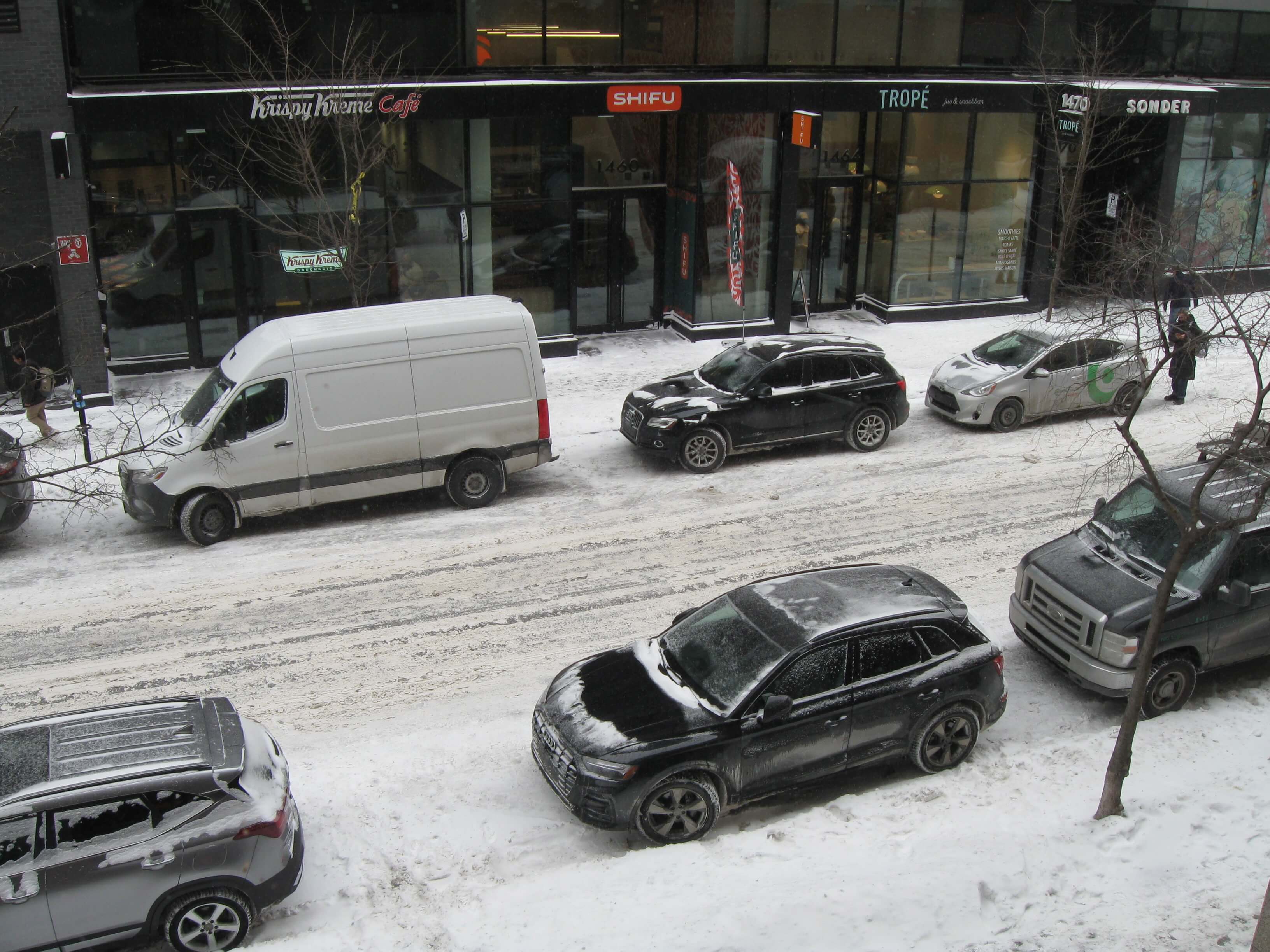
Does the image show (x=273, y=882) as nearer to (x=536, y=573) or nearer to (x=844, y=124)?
(x=536, y=573)

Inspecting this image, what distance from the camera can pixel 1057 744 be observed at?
10289mm

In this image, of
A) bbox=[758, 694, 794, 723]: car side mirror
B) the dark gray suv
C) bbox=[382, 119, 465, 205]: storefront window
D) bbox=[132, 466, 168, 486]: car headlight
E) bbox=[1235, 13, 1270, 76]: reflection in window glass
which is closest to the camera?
the dark gray suv

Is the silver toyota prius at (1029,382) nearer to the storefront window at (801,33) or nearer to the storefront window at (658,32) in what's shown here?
the storefront window at (801,33)

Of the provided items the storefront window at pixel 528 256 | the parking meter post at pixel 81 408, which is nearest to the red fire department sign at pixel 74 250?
the parking meter post at pixel 81 408

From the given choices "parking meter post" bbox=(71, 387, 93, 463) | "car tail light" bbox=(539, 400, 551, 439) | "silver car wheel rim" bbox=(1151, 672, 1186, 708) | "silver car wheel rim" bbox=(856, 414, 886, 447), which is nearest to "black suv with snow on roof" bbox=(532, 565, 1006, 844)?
"silver car wheel rim" bbox=(1151, 672, 1186, 708)

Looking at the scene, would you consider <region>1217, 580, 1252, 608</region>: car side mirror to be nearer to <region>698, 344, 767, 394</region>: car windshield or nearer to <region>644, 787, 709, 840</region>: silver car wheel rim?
<region>644, 787, 709, 840</region>: silver car wheel rim

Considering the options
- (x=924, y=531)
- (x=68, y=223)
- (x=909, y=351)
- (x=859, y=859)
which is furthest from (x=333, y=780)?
(x=909, y=351)

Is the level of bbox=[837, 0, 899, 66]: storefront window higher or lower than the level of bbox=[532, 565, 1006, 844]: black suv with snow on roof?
higher

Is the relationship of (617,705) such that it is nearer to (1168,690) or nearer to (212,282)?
(1168,690)

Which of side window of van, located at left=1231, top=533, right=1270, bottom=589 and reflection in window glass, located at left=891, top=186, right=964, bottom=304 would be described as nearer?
side window of van, located at left=1231, top=533, right=1270, bottom=589

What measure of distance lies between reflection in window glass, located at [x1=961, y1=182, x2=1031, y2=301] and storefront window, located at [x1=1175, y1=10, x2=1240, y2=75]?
17.1 ft

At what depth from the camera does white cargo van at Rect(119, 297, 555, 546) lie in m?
14.2

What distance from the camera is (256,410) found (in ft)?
46.8

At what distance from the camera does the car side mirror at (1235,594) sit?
1063 centimetres
